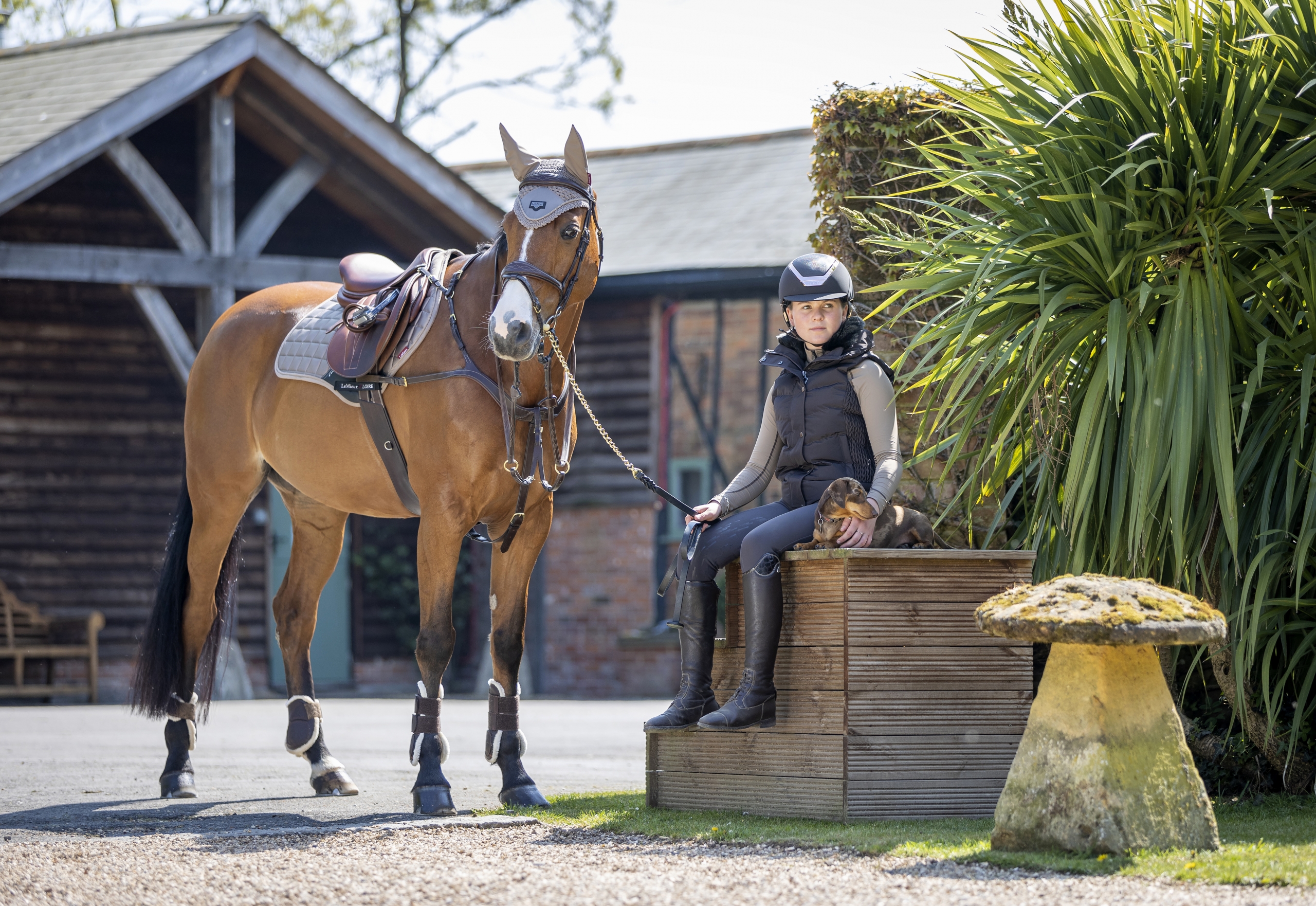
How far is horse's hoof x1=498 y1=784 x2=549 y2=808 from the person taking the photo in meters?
5.03

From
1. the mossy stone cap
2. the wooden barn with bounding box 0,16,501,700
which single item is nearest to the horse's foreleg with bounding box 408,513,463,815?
the mossy stone cap

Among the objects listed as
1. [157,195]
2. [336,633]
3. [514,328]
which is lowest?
[336,633]

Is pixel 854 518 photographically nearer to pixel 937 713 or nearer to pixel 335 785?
pixel 937 713

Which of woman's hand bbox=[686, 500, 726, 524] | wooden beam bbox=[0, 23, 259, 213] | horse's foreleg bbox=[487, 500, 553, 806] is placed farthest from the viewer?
wooden beam bbox=[0, 23, 259, 213]

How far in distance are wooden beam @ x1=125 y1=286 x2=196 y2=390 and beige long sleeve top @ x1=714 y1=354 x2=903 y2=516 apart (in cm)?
729

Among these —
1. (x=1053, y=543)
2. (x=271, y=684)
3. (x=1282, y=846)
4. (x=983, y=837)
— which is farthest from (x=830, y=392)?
(x=271, y=684)

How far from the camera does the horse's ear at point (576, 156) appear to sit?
4.90 m

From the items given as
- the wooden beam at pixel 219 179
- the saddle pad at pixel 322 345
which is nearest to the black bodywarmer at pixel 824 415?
the saddle pad at pixel 322 345

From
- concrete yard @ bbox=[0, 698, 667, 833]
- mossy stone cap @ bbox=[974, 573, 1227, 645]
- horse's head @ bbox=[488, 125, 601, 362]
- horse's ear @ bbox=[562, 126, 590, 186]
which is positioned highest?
horse's ear @ bbox=[562, 126, 590, 186]

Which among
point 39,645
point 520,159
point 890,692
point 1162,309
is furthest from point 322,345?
point 39,645

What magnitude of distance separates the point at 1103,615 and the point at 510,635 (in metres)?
2.39

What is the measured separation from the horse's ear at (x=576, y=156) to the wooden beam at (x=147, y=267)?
19.8 ft

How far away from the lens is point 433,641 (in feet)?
16.6

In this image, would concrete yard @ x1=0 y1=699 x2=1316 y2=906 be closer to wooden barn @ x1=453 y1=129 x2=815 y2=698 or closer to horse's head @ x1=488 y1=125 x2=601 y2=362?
horse's head @ x1=488 y1=125 x2=601 y2=362
